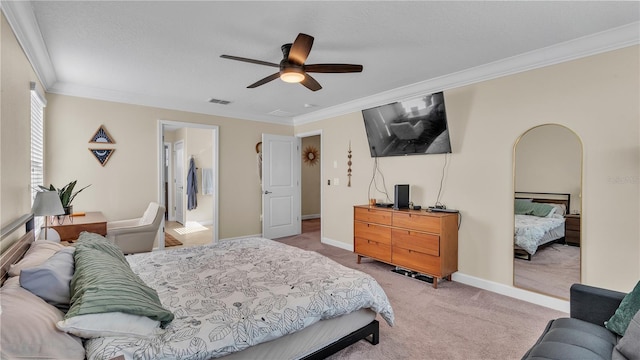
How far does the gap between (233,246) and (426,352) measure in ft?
6.25

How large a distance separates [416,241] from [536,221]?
1.21m

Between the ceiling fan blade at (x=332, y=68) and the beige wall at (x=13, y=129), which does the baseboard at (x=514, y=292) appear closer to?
the ceiling fan blade at (x=332, y=68)

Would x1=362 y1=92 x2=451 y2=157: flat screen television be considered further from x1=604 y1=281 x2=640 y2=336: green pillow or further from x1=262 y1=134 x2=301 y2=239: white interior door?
x1=604 y1=281 x2=640 y2=336: green pillow

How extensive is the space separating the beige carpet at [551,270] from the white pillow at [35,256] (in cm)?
395

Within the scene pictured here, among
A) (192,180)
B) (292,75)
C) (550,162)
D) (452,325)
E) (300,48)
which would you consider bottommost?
(452,325)

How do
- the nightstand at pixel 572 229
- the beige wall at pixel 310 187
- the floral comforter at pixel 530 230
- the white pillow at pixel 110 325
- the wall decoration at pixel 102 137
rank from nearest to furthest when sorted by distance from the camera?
the white pillow at pixel 110 325, the nightstand at pixel 572 229, the floral comforter at pixel 530 230, the wall decoration at pixel 102 137, the beige wall at pixel 310 187

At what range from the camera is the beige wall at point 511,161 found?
8.00 ft

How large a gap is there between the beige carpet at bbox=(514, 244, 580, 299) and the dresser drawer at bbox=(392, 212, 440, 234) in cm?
86

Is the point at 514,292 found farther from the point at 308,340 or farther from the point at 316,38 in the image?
the point at 316,38

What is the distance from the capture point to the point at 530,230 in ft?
9.87

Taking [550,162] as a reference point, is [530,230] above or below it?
below

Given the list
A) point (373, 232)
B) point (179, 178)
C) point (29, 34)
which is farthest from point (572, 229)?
point (179, 178)

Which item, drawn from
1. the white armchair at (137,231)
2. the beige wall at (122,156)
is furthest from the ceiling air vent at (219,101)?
the white armchair at (137,231)

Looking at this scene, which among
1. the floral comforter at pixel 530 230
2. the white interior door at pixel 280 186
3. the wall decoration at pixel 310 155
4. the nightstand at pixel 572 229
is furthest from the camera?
the wall decoration at pixel 310 155
